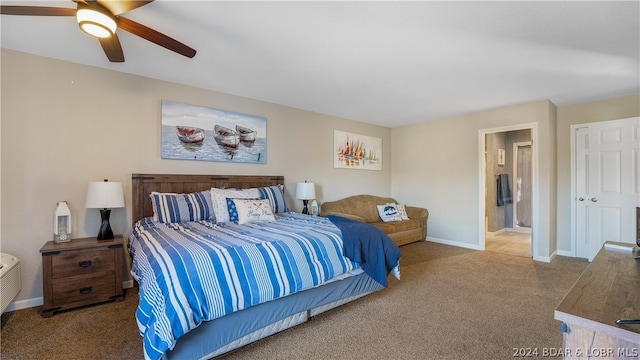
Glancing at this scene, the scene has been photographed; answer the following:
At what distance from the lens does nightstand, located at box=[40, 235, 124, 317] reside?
7.93 feet

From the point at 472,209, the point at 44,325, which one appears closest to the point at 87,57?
the point at 44,325

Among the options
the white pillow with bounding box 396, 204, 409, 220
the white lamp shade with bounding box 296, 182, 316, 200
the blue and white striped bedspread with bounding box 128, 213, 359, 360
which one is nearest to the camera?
the blue and white striped bedspread with bounding box 128, 213, 359, 360

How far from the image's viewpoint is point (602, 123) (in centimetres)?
395

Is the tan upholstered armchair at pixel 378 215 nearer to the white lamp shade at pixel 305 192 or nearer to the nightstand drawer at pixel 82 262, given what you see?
the white lamp shade at pixel 305 192

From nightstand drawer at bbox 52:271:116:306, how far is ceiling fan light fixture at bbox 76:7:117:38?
211 centimetres

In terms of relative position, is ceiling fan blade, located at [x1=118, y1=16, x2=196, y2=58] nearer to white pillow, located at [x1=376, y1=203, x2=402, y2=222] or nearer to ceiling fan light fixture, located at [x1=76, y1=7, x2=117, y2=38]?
ceiling fan light fixture, located at [x1=76, y1=7, x2=117, y2=38]

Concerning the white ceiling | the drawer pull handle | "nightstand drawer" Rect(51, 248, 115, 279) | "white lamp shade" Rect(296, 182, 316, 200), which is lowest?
the drawer pull handle

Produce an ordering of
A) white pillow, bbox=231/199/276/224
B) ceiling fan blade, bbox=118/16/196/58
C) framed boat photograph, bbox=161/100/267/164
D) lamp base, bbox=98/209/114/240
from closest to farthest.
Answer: ceiling fan blade, bbox=118/16/196/58 → lamp base, bbox=98/209/114/240 → white pillow, bbox=231/199/276/224 → framed boat photograph, bbox=161/100/267/164

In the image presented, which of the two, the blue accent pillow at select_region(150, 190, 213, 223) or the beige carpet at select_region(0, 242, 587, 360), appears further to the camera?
the blue accent pillow at select_region(150, 190, 213, 223)

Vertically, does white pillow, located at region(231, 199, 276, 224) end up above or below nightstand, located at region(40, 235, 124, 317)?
above

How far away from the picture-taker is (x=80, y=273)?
2537 millimetres

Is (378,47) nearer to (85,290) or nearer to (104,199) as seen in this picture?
(104,199)

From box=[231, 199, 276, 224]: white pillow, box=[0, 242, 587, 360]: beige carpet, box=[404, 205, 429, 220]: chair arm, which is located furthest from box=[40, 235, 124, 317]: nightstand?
box=[404, 205, 429, 220]: chair arm

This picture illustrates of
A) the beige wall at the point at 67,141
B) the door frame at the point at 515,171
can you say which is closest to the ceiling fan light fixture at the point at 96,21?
the beige wall at the point at 67,141
